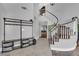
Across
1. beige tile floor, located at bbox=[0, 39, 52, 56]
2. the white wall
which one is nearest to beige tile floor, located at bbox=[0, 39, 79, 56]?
beige tile floor, located at bbox=[0, 39, 52, 56]

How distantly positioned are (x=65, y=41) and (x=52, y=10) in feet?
1.87

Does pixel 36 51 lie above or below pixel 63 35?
below

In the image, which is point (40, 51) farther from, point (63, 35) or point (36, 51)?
point (63, 35)

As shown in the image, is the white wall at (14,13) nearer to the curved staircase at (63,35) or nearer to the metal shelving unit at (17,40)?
the metal shelving unit at (17,40)

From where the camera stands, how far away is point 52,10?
1.69m

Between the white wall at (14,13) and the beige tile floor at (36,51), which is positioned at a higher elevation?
the white wall at (14,13)

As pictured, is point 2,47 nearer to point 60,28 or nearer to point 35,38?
point 35,38

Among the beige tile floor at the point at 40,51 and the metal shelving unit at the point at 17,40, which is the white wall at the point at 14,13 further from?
the beige tile floor at the point at 40,51

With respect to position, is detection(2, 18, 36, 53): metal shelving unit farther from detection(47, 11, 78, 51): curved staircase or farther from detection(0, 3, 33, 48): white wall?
detection(47, 11, 78, 51): curved staircase

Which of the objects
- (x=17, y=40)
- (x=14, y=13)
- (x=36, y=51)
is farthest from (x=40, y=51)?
(x=14, y=13)

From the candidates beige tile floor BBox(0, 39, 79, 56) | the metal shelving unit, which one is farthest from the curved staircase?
the metal shelving unit

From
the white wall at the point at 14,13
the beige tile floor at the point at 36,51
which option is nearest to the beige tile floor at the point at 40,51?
the beige tile floor at the point at 36,51

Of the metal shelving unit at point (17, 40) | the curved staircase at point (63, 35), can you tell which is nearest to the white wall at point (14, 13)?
the metal shelving unit at point (17, 40)

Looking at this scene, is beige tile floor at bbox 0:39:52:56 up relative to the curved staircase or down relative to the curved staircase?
down
